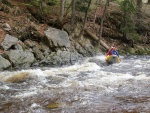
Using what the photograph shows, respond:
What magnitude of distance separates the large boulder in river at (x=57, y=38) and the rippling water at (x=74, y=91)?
2872mm

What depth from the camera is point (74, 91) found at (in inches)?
404

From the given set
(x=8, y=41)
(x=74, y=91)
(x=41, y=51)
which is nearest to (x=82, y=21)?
(x=41, y=51)

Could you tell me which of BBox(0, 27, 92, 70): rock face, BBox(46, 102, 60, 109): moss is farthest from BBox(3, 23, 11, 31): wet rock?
BBox(46, 102, 60, 109): moss

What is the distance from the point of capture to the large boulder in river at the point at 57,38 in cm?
1739

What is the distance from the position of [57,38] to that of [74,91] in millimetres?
8086

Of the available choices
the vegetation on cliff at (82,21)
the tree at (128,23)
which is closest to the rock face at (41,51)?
the vegetation on cliff at (82,21)

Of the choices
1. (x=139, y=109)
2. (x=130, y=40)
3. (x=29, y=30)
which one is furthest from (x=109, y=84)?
(x=130, y=40)

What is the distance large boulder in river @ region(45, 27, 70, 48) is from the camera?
17391 mm

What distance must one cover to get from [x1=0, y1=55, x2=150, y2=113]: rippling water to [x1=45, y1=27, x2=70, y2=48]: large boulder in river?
9.42ft

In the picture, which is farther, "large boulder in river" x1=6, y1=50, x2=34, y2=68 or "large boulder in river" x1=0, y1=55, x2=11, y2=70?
"large boulder in river" x1=6, y1=50, x2=34, y2=68

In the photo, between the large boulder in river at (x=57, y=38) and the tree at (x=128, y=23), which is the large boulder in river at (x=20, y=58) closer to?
the large boulder in river at (x=57, y=38)

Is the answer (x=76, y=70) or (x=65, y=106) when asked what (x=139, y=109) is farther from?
(x=76, y=70)

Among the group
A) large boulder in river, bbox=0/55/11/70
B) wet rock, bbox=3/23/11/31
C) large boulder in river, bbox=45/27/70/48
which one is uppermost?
wet rock, bbox=3/23/11/31

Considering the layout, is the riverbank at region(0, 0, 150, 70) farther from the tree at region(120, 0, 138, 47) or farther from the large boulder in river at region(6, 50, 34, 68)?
the tree at region(120, 0, 138, 47)
